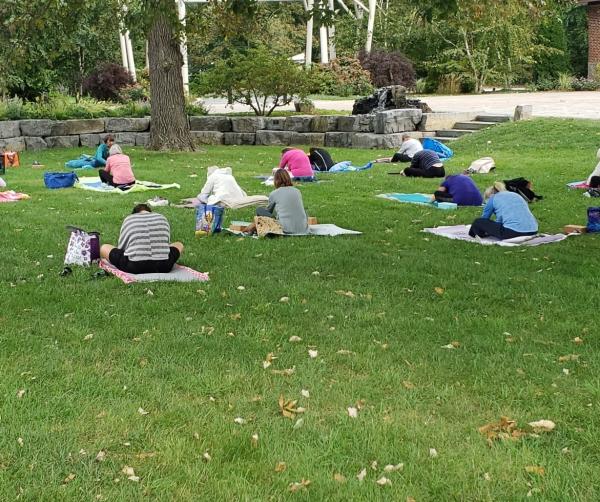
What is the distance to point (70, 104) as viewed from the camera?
77.9 feet

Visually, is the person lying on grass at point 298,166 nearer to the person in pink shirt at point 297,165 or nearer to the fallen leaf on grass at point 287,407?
the person in pink shirt at point 297,165

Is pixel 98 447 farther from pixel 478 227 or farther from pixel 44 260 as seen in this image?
pixel 478 227

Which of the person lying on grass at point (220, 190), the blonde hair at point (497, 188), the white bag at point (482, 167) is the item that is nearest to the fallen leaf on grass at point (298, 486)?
the blonde hair at point (497, 188)

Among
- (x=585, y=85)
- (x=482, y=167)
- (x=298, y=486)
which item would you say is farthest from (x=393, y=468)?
(x=585, y=85)

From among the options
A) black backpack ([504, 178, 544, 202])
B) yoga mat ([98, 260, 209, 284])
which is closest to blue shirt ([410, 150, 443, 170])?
black backpack ([504, 178, 544, 202])

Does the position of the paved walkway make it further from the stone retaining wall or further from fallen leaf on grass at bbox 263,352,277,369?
fallen leaf on grass at bbox 263,352,277,369

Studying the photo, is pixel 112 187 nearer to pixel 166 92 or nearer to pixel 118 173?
pixel 118 173

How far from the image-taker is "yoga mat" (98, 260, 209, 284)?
7402 millimetres

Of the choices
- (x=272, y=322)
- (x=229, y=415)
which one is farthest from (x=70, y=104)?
(x=229, y=415)

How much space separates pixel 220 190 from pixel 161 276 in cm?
476

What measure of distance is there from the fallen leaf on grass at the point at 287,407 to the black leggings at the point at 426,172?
11.2 meters

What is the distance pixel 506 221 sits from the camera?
950cm

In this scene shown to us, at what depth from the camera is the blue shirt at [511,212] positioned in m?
9.47

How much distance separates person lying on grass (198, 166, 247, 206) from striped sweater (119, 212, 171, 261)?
4.34 m
